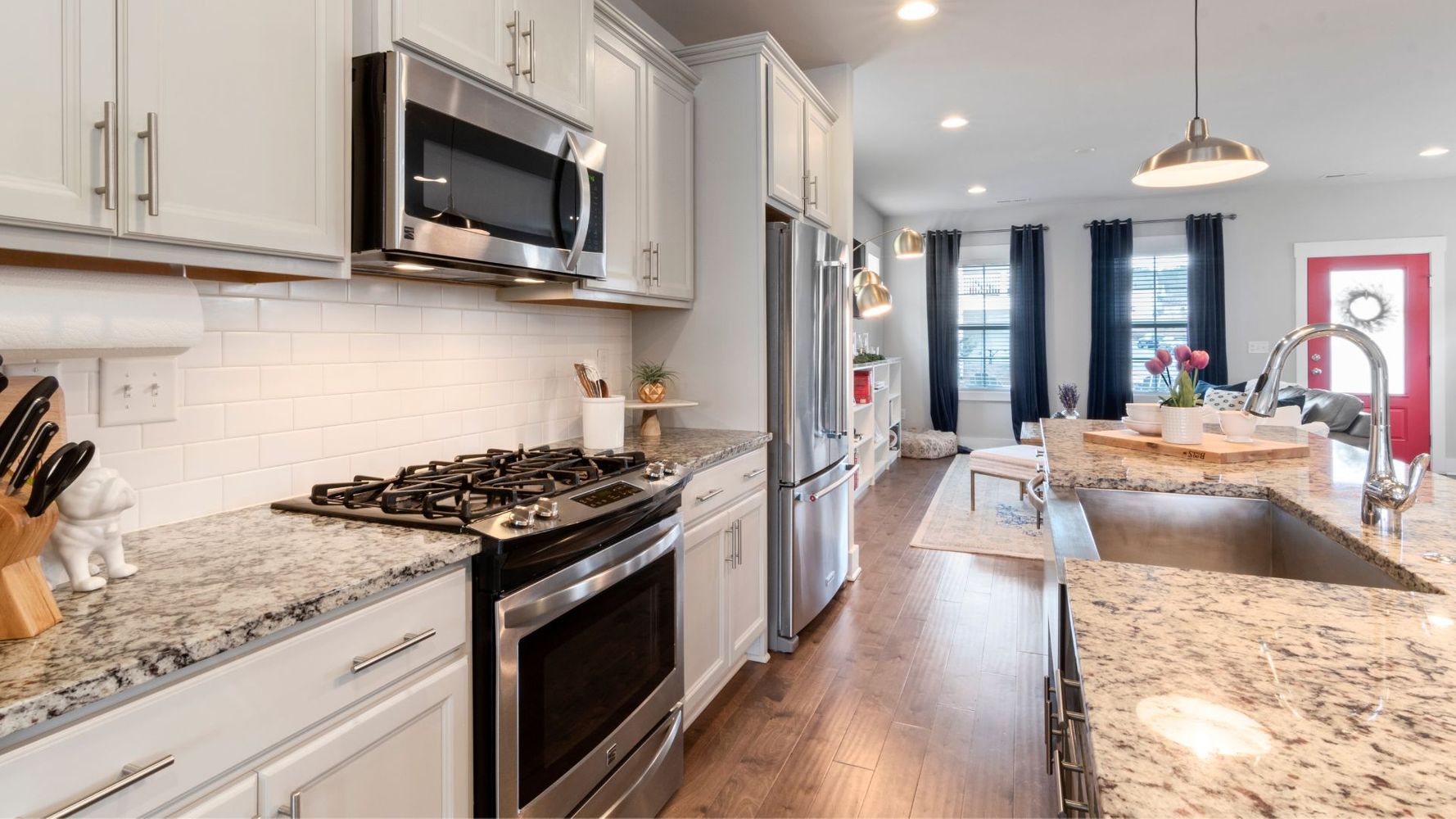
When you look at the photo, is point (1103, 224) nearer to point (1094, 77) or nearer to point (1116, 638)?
point (1094, 77)

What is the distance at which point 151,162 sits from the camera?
1124mm

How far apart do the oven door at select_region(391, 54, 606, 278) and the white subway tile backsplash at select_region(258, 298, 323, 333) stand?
366mm

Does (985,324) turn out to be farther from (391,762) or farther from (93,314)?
(93,314)

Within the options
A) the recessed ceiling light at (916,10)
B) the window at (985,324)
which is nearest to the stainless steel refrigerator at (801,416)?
the recessed ceiling light at (916,10)

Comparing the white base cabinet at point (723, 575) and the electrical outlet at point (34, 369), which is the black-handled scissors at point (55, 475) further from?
the white base cabinet at point (723, 575)

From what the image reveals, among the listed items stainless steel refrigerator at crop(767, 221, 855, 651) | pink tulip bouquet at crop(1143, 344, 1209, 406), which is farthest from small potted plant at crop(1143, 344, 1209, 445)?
stainless steel refrigerator at crop(767, 221, 855, 651)

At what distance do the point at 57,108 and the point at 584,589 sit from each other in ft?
3.70

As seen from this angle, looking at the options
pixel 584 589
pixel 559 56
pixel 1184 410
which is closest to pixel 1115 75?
pixel 1184 410

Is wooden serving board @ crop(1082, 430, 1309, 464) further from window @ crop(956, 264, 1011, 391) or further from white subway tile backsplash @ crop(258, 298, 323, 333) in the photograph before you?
window @ crop(956, 264, 1011, 391)

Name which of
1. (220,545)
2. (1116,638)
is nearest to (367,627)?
(220,545)

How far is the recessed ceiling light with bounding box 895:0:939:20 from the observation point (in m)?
3.17

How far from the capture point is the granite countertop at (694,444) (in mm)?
2270

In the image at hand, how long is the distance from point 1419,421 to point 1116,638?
8.51 m

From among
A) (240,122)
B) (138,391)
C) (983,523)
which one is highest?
(240,122)
